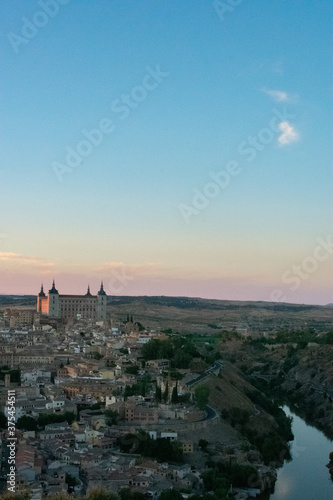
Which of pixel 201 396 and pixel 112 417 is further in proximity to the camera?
pixel 201 396

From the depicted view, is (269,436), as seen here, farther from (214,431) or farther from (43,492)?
(43,492)

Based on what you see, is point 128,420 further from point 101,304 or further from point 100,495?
point 101,304

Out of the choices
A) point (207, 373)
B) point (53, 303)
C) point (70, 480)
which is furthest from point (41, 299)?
point (70, 480)

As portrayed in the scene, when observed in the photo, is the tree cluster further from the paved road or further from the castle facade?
the castle facade

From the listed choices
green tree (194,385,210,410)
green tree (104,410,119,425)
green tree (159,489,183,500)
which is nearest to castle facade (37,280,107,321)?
green tree (194,385,210,410)

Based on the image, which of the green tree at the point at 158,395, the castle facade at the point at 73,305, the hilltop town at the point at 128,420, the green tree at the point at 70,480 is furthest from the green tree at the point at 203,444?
the castle facade at the point at 73,305

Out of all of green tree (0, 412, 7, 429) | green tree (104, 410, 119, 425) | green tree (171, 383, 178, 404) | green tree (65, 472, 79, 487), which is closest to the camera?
green tree (65, 472, 79, 487)

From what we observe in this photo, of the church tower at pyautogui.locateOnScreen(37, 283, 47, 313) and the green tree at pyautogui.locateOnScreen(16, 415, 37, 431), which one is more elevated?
the church tower at pyautogui.locateOnScreen(37, 283, 47, 313)

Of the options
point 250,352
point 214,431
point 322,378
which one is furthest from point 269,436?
point 250,352
